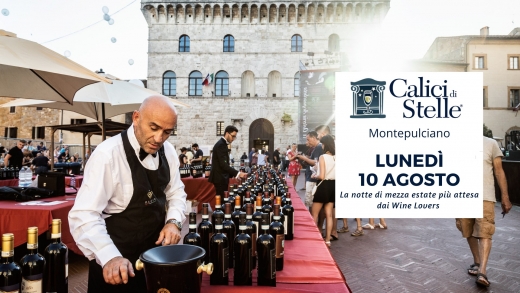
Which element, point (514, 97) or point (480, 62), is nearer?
point (480, 62)

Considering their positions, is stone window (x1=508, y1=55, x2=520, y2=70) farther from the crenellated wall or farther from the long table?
the long table

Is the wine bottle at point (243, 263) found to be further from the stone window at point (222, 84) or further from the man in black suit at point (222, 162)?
the stone window at point (222, 84)

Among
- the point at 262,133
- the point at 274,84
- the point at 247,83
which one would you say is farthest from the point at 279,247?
the point at 247,83

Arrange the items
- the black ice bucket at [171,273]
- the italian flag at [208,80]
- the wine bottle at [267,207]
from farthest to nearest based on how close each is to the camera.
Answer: the italian flag at [208,80] < the wine bottle at [267,207] < the black ice bucket at [171,273]

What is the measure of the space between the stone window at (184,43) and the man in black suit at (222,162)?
1990 cm

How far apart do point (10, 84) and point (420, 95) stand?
452 cm

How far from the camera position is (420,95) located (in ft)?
8.89

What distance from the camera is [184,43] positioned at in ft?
77.9

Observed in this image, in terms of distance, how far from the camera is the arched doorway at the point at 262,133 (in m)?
23.1

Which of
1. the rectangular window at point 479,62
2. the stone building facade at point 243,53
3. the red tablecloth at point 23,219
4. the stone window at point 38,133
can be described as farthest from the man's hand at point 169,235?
the stone window at point 38,133

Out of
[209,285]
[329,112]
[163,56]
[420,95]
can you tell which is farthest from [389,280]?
[163,56]

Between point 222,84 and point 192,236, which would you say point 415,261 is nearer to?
point 192,236

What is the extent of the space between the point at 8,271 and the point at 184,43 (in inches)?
959

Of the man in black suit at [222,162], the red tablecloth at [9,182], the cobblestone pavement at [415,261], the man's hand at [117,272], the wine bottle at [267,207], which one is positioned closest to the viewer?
the man's hand at [117,272]
